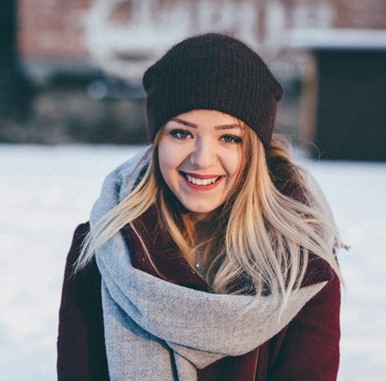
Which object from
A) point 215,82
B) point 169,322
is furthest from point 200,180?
point 169,322

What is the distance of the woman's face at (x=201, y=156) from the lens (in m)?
1.53

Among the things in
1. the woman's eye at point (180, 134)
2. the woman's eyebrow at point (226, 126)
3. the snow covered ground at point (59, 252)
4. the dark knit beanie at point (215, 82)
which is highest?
the dark knit beanie at point (215, 82)

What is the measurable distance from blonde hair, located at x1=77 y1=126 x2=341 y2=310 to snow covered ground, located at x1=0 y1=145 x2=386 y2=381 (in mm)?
380

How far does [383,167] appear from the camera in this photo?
8805 mm

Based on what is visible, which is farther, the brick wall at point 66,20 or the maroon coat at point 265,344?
the brick wall at point 66,20

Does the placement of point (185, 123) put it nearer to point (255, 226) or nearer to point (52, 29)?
point (255, 226)

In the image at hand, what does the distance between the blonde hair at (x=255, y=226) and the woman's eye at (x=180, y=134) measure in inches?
2.8

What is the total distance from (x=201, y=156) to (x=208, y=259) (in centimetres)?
32

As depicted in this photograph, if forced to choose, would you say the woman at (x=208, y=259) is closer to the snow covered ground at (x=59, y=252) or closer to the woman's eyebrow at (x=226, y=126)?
the woman's eyebrow at (x=226, y=126)

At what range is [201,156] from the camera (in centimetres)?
151

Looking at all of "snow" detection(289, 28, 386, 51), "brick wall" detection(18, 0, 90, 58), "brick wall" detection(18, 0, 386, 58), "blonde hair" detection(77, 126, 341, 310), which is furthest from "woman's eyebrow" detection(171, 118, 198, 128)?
"brick wall" detection(18, 0, 90, 58)

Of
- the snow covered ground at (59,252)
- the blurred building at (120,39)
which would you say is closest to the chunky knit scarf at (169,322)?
the snow covered ground at (59,252)

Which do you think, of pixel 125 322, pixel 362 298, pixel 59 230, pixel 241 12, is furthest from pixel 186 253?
pixel 241 12

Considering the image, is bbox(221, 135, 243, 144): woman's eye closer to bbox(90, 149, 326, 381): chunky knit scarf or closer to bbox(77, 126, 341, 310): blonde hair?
bbox(77, 126, 341, 310): blonde hair
